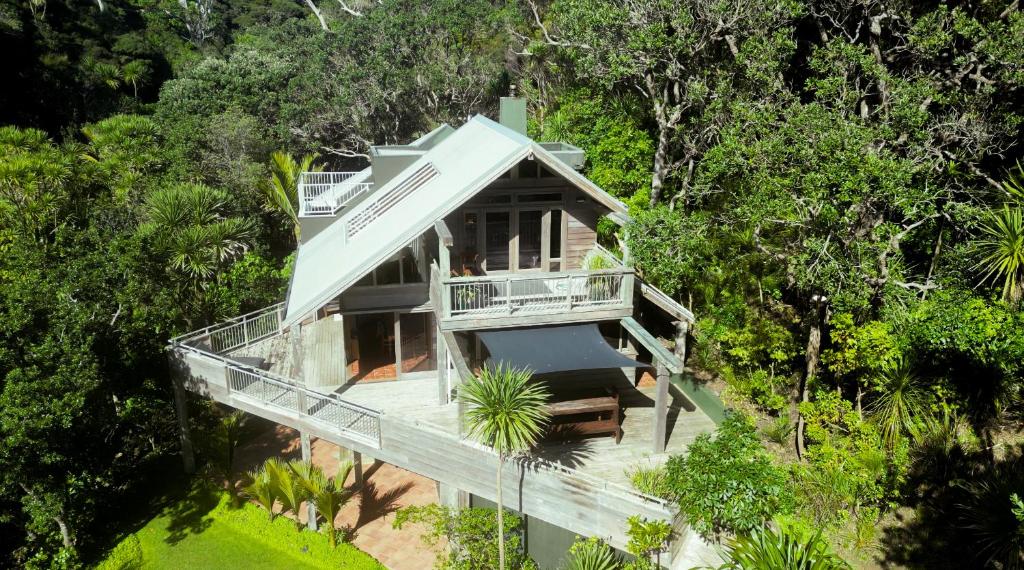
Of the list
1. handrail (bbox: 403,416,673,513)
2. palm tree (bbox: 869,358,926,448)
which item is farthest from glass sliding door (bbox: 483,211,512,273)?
palm tree (bbox: 869,358,926,448)

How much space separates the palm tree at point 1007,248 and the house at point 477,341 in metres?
7.05

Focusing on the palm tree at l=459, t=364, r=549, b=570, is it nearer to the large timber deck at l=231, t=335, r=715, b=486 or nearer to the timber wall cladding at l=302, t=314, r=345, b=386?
the large timber deck at l=231, t=335, r=715, b=486

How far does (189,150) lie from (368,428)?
30.5m

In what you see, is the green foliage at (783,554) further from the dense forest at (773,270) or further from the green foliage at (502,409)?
the green foliage at (502,409)

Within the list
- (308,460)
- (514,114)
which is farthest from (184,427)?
(514,114)

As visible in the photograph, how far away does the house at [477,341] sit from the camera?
14641 mm

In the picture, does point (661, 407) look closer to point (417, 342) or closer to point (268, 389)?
point (417, 342)

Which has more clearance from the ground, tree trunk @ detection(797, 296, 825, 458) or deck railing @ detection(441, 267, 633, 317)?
deck railing @ detection(441, 267, 633, 317)

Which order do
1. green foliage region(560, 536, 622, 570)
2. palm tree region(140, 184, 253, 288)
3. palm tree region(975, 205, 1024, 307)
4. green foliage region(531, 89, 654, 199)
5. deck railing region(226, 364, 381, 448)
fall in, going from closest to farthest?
green foliage region(560, 536, 622, 570) < palm tree region(975, 205, 1024, 307) < deck railing region(226, 364, 381, 448) < palm tree region(140, 184, 253, 288) < green foliage region(531, 89, 654, 199)

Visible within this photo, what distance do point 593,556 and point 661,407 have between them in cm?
395

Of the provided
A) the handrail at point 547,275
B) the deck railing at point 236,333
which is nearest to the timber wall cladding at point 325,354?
the deck railing at point 236,333

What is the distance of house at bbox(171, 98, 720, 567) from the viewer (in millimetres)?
14641

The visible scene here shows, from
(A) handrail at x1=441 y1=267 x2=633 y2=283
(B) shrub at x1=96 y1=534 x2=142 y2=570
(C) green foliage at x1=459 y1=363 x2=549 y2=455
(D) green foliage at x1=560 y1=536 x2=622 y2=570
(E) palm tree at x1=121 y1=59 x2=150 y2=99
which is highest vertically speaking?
(E) palm tree at x1=121 y1=59 x2=150 y2=99

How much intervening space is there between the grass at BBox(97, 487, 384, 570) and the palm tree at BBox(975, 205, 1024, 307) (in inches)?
670
